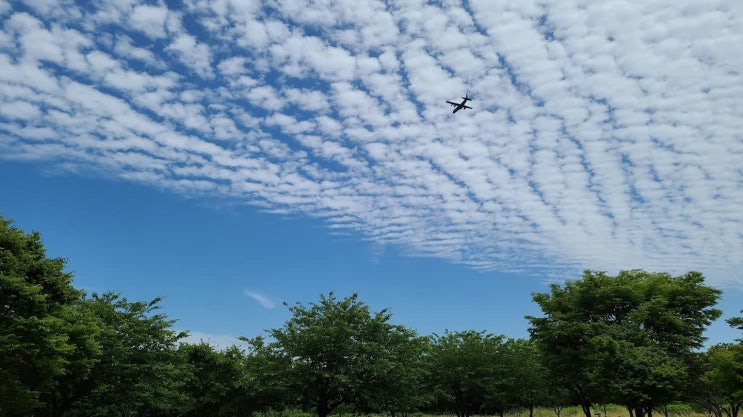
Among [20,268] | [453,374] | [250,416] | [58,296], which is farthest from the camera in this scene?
[453,374]

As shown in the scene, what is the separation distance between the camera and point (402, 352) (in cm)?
3084

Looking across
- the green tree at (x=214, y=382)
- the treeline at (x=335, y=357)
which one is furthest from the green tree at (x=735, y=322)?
the green tree at (x=214, y=382)

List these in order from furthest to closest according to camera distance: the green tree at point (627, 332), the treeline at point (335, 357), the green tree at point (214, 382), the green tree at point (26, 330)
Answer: the green tree at point (214, 382) → the green tree at point (627, 332) → the treeline at point (335, 357) → the green tree at point (26, 330)

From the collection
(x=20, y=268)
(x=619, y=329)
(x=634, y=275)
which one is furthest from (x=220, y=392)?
(x=634, y=275)

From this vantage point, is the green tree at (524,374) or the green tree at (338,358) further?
the green tree at (524,374)

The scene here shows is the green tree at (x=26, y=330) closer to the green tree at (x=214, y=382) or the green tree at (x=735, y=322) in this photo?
the green tree at (x=214, y=382)

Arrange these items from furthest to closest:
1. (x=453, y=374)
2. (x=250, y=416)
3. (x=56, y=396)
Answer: (x=453, y=374) → (x=250, y=416) → (x=56, y=396)

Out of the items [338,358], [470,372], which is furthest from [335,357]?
[470,372]

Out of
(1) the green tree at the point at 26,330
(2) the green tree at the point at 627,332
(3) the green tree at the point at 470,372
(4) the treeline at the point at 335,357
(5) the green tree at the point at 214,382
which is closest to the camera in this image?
(1) the green tree at the point at 26,330

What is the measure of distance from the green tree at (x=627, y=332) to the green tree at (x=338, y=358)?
10.8 m

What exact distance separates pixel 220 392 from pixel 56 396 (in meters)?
9.19

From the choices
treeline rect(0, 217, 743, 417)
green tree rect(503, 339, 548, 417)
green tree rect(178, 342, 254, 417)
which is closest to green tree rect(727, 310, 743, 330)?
treeline rect(0, 217, 743, 417)

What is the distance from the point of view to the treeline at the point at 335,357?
24.4 m

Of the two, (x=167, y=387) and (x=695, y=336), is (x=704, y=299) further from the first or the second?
(x=167, y=387)
